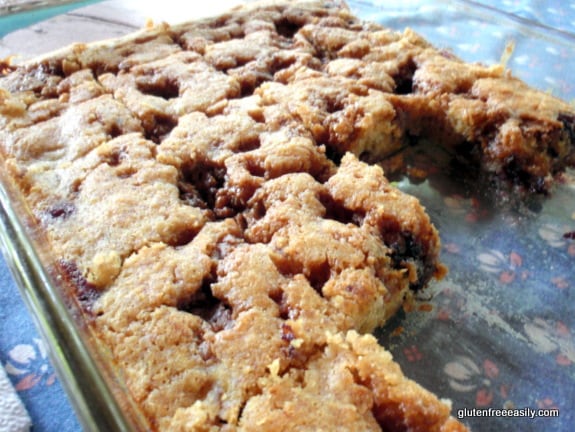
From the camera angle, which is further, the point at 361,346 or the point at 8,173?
the point at 8,173

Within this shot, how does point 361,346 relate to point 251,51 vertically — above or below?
below

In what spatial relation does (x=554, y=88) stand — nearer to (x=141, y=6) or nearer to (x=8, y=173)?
(x=141, y=6)

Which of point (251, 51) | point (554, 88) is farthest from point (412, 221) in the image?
point (554, 88)

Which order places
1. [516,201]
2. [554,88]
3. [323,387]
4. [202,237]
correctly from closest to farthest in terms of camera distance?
1. [323,387]
2. [202,237]
3. [516,201]
4. [554,88]

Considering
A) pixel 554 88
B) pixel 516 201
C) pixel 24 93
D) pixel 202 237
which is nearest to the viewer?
pixel 202 237

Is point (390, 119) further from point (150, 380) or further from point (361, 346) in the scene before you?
point (150, 380)

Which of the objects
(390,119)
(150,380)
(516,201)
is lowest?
(516,201)

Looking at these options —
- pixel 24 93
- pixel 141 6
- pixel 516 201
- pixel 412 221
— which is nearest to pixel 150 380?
pixel 412 221
